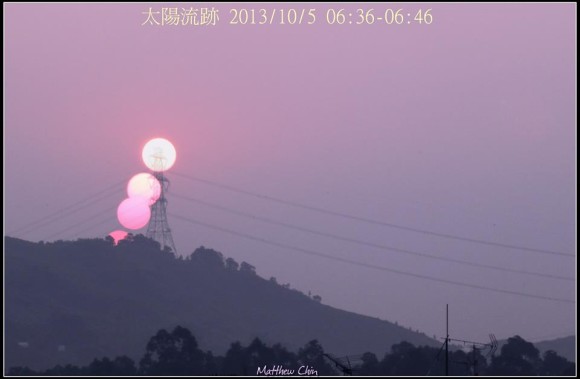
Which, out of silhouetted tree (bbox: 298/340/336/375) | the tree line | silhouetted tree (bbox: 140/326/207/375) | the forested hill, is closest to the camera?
the tree line

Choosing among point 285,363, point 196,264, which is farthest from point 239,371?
point 196,264

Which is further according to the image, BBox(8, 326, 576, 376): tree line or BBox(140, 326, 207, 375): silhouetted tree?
BBox(140, 326, 207, 375): silhouetted tree

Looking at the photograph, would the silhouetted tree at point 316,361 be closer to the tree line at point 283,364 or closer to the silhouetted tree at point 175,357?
the tree line at point 283,364

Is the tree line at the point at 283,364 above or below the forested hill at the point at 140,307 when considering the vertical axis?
below

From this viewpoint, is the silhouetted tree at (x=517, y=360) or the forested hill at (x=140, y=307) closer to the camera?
the silhouetted tree at (x=517, y=360)

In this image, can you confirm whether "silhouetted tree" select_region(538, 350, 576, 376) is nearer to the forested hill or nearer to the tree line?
the tree line

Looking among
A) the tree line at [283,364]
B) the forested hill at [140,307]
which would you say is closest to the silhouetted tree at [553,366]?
the tree line at [283,364]

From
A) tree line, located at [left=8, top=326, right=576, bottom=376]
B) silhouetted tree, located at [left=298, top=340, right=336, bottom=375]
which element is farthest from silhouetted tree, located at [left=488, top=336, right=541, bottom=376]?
silhouetted tree, located at [left=298, top=340, right=336, bottom=375]

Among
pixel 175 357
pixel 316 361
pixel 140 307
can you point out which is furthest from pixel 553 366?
pixel 140 307

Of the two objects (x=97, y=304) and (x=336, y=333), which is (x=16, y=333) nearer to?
(x=97, y=304)
